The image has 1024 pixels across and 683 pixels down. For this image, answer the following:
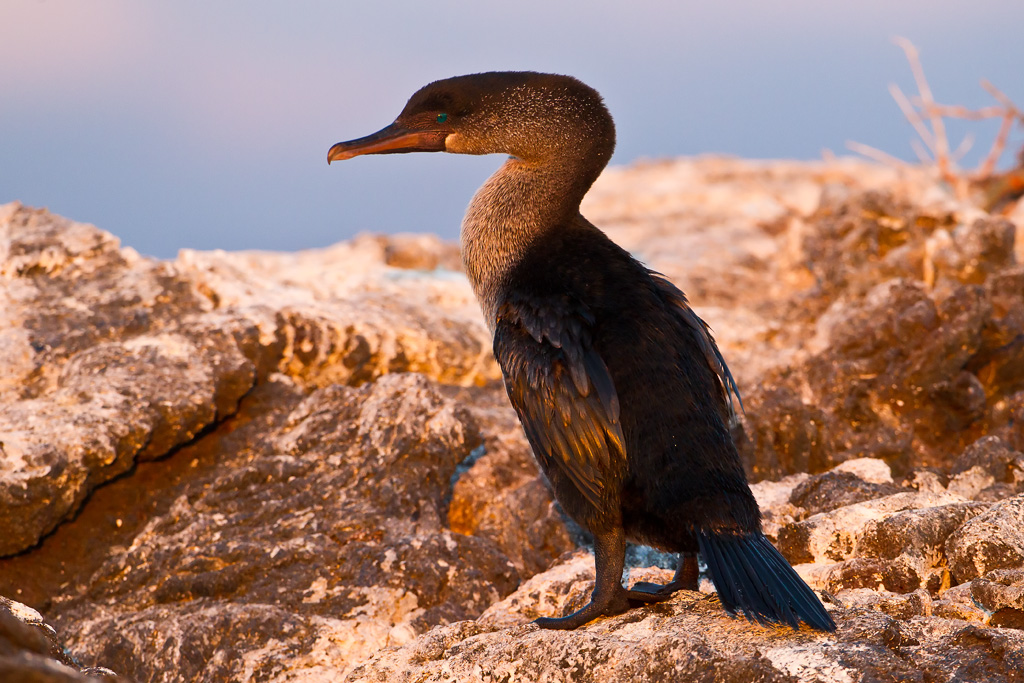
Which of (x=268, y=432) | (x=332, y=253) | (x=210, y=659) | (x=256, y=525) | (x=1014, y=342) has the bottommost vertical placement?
(x=210, y=659)

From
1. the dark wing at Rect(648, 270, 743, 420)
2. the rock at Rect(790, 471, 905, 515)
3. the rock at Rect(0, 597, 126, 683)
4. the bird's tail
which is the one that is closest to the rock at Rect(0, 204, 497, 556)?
the rock at Rect(0, 597, 126, 683)

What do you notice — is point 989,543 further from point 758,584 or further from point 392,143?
point 392,143

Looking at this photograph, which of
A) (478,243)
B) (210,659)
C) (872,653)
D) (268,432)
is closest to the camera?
(872,653)

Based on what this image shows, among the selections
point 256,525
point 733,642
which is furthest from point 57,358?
point 733,642

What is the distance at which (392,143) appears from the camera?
4484 millimetres

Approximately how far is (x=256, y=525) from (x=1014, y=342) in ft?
17.5

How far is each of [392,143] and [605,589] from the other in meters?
2.29

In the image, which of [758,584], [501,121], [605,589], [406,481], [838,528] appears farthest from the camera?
[406,481]

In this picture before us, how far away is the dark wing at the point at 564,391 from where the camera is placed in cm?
356

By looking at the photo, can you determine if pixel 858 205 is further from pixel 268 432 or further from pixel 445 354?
pixel 268 432

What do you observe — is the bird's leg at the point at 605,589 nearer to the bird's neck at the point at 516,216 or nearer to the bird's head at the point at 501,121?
the bird's neck at the point at 516,216

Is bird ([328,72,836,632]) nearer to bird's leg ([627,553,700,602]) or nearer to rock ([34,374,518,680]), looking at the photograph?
bird's leg ([627,553,700,602])

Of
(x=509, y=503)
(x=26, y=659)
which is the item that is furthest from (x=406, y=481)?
(x=26, y=659)

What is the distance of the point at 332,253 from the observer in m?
10.1
